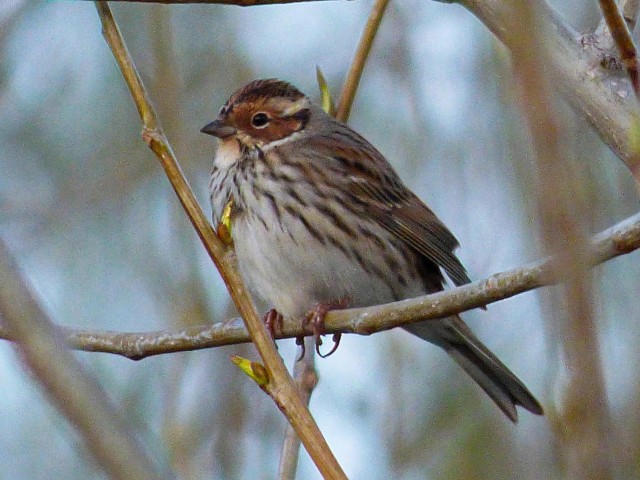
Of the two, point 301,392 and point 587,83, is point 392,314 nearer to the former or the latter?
point 301,392

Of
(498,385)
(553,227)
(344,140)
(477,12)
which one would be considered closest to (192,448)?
(498,385)

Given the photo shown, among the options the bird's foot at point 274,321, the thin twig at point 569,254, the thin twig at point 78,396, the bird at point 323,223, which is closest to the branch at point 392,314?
the bird's foot at point 274,321

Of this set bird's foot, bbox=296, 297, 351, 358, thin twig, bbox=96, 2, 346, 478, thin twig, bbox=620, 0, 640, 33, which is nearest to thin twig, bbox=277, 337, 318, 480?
bird's foot, bbox=296, 297, 351, 358

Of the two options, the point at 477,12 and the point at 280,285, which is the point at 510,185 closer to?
the point at 280,285

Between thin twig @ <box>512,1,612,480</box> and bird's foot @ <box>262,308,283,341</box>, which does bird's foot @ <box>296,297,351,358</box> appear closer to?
bird's foot @ <box>262,308,283,341</box>

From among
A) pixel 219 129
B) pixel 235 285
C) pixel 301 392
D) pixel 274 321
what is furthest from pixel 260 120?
pixel 235 285

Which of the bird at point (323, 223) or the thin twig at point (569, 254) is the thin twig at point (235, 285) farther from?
the bird at point (323, 223)

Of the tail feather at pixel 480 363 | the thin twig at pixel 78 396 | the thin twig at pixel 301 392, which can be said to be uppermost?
the thin twig at pixel 78 396
